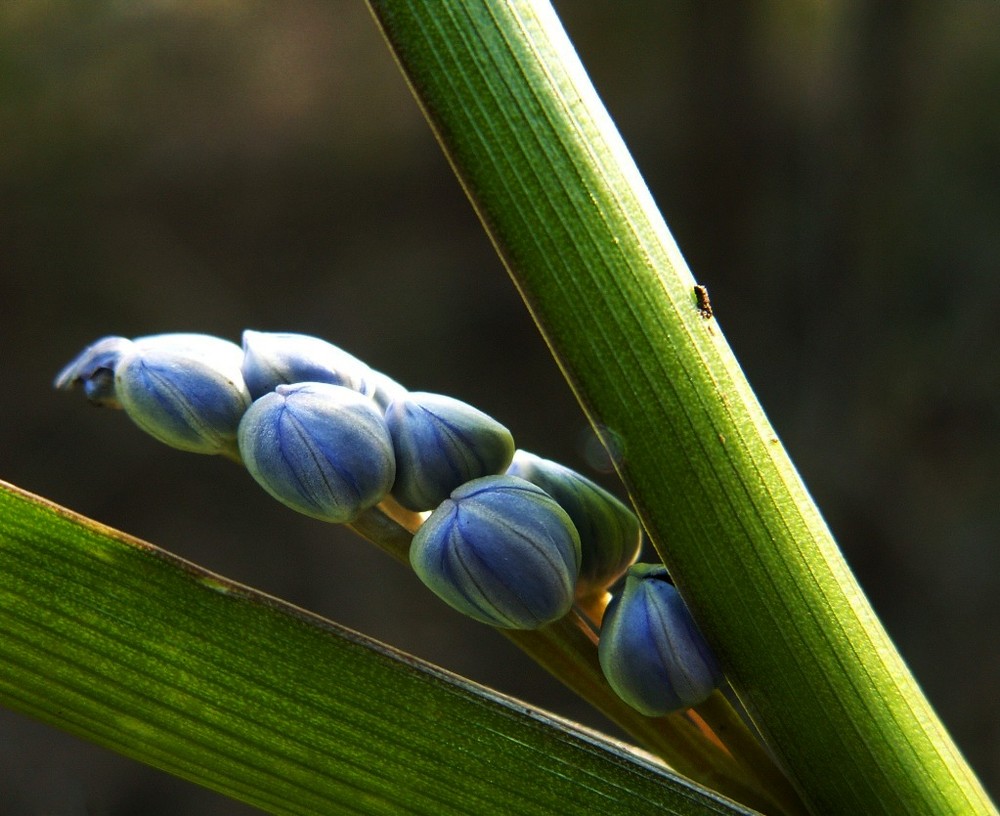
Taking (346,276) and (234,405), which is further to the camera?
(346,276)

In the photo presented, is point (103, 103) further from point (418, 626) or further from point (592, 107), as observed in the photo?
point (592, 107)

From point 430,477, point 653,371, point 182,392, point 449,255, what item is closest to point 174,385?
point 182,392

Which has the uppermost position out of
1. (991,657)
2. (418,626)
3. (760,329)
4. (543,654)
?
(543,654)

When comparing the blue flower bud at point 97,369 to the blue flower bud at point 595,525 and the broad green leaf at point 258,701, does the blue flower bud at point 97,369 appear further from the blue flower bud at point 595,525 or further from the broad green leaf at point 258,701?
the blue flower bud at point 595,525

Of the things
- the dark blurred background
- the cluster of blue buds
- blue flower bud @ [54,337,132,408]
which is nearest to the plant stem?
the cluster of blue buds

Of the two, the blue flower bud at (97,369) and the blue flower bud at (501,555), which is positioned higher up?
the blue flower bud at (97,369)

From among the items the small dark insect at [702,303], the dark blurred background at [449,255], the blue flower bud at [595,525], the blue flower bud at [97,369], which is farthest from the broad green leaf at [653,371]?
the dark blurred background at [449,255]

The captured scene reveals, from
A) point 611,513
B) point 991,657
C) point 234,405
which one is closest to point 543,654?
point 611,513
